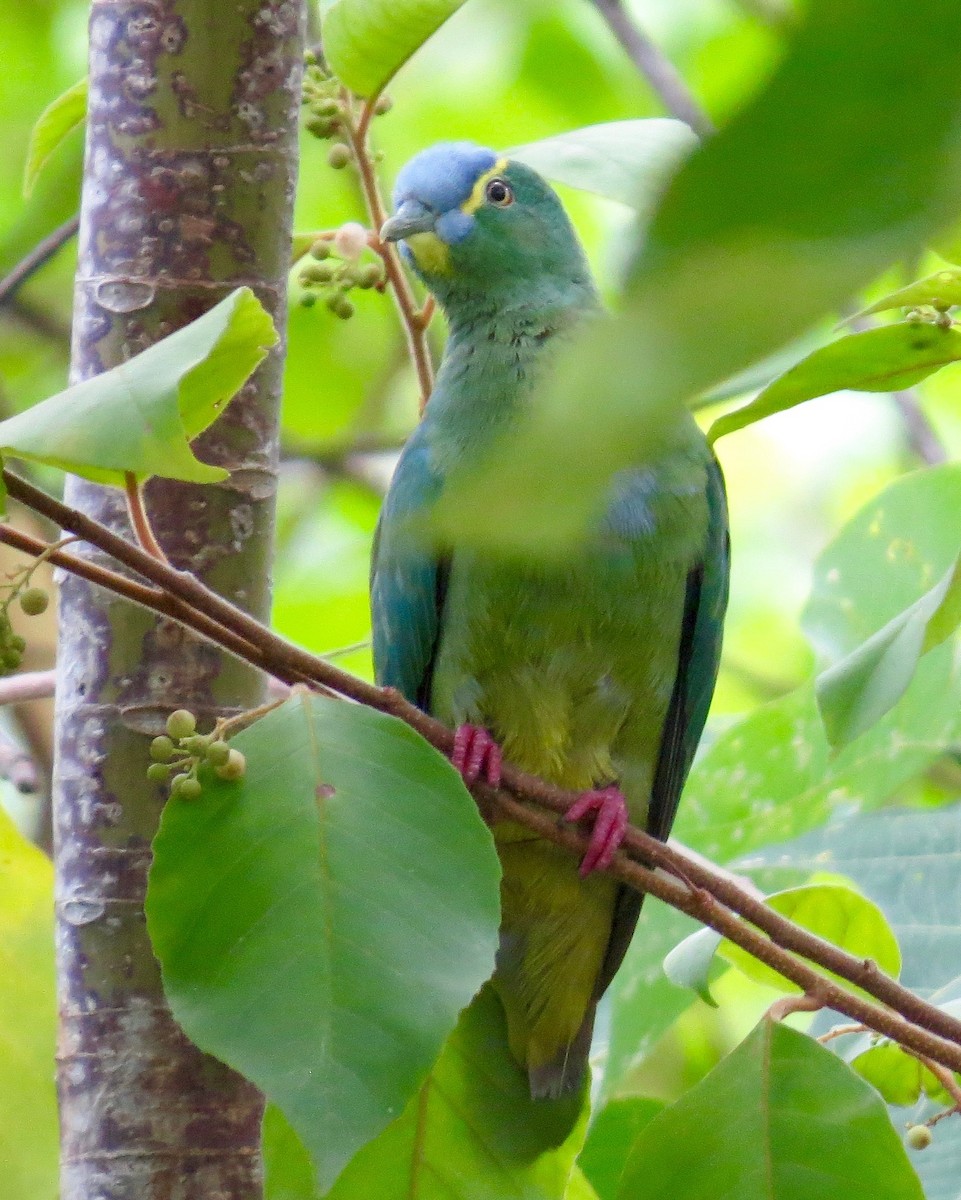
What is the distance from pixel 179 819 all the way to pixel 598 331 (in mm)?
1049

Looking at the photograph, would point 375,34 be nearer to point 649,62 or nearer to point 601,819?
point 601,819

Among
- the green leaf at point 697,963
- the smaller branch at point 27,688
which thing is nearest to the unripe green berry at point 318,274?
the smaller branch at point 27,688

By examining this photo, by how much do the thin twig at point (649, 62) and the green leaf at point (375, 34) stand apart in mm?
1499

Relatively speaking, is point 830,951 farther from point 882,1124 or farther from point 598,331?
point 598,331

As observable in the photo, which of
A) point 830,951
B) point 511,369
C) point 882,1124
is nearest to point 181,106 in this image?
point 511,369

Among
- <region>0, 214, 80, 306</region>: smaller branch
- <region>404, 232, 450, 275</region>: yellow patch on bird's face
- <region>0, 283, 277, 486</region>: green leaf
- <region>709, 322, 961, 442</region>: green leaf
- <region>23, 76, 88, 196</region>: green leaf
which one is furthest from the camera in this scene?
<region>0, 214, 80, 306</region>: smaller branch

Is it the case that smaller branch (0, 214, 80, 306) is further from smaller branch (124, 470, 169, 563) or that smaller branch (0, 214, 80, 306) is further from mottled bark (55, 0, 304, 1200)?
smaller branch (124, 470, 169, 563)

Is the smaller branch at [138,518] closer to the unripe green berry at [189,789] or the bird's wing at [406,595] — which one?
the unripe green berry at [189,789]

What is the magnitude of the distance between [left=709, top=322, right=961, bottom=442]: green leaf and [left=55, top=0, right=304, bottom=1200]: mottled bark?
2.19ft

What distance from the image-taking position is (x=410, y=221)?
233 cm

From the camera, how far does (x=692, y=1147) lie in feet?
4.80

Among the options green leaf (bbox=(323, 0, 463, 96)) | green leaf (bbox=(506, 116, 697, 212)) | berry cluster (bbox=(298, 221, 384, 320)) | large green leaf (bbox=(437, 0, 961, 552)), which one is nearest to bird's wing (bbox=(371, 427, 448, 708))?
berry cluster (bbox=(298, 221, 384, 320))

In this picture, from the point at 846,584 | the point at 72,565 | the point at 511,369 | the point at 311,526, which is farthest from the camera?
the point at 311,526

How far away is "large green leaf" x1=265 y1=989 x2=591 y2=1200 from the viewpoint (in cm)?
151
